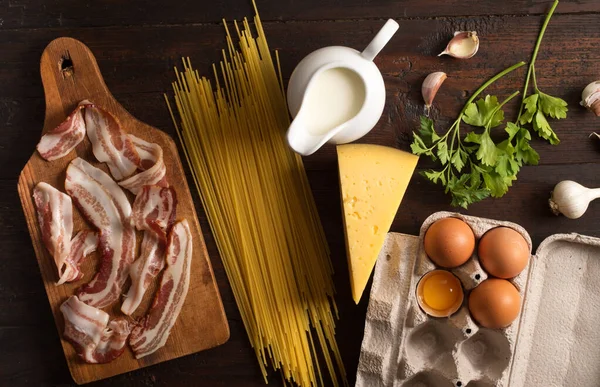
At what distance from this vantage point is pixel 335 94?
1609 millimetres

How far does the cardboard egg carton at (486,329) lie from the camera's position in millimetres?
1709

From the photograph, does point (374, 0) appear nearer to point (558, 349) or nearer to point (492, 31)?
point (492, 31)

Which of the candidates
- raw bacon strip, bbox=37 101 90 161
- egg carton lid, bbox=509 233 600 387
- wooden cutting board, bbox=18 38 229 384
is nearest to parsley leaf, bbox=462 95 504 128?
egg carton lid, bbox=509 233 600 387

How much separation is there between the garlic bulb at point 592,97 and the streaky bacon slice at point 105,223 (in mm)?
1516

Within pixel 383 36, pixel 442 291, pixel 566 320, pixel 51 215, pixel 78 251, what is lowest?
pixel 566 320

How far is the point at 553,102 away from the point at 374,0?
2.17 feet

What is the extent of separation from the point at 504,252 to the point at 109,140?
4.06 ft

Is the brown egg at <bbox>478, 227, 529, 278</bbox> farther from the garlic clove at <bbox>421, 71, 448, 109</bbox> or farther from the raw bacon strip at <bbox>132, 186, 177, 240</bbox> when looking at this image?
the raw bacon strip at <bbox>132, 186, 177, 240</bbox>

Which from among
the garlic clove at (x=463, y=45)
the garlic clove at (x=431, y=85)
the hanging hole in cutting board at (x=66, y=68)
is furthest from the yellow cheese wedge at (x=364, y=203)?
the hanging hole in cutting board at (x=66, y=68)

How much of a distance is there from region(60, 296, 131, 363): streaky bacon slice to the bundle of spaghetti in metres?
0.39

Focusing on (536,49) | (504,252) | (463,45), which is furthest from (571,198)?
(463,45)

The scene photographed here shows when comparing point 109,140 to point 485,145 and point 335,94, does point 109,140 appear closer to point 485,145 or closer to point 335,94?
point 335,94

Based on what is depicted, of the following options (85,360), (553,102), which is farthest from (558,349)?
(85,360)

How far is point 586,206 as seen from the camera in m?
1.85
